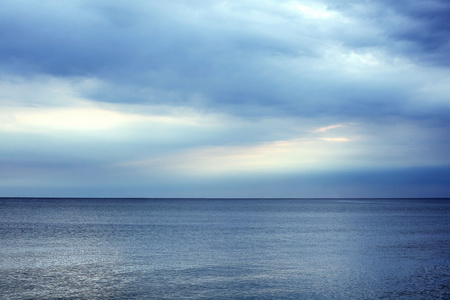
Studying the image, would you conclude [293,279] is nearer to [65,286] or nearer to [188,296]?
[188,296]

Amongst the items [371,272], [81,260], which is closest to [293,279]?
[371,272]

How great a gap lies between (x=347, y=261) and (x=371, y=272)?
522 centimetres

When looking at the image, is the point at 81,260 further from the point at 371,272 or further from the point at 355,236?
the point at 355,236

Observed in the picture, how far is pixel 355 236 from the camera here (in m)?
60.2

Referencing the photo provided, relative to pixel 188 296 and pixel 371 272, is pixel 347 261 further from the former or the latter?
pixel 188 296

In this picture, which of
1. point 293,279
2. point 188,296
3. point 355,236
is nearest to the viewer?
point 188,296

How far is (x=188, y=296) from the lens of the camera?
24.6 metres

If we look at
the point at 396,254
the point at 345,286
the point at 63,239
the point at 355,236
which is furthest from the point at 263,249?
the point at 63,239

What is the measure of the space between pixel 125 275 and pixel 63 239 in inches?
1099

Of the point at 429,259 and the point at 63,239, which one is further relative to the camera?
the point at 63,239

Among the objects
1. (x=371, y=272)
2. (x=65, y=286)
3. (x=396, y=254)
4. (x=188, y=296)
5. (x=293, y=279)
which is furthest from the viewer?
(x=396, y=254)

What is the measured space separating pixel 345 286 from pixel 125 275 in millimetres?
15100

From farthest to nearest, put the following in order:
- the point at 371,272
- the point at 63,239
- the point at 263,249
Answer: the point at 63,239 → the point at 263,249 → the point at 371,272

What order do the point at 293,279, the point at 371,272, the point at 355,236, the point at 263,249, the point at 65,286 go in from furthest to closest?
the point at 355,236 < the point at 263,249 < the point at 371,272 < the point at 293,279 < the point at 65,286
